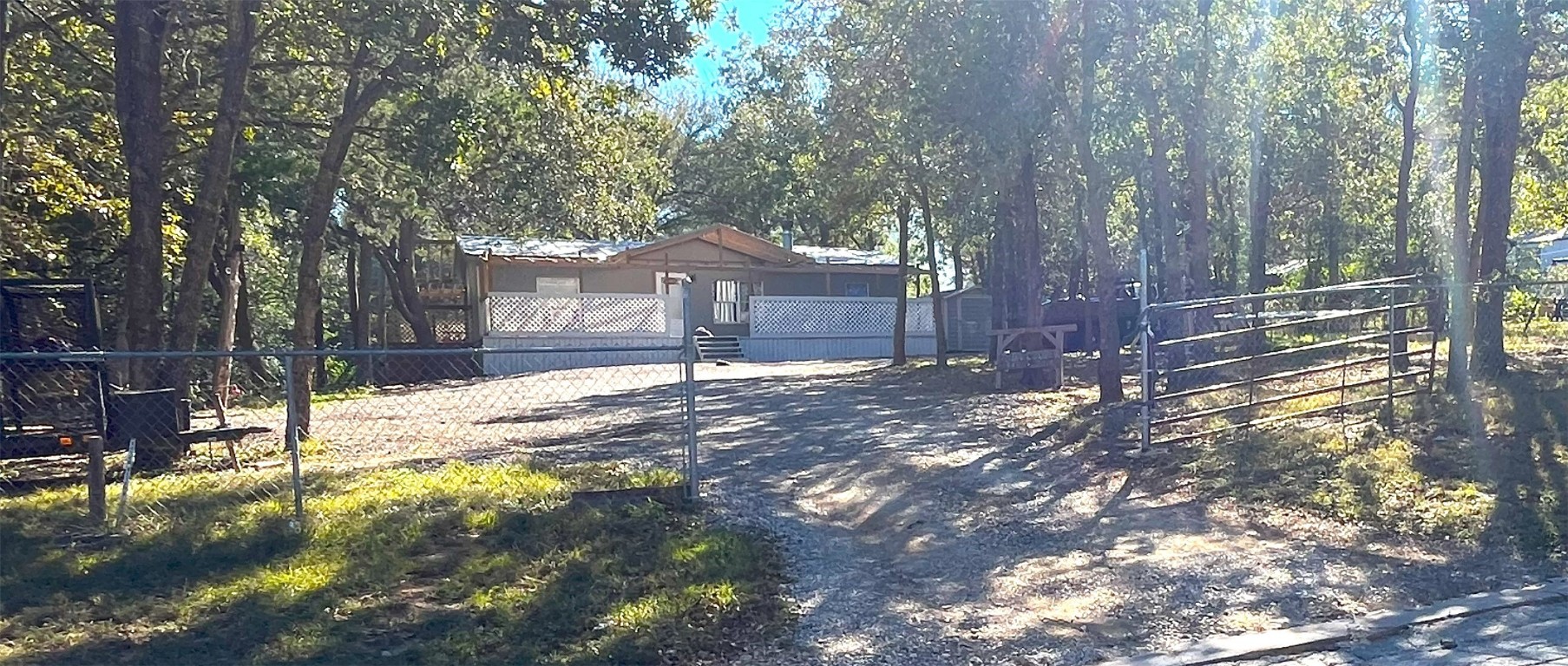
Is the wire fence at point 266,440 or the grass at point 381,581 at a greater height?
the wire fence at point 266,440

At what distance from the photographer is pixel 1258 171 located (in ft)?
81.7

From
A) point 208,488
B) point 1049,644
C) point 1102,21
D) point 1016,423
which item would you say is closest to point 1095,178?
point 1102,21

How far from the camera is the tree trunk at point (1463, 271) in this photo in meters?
10.6

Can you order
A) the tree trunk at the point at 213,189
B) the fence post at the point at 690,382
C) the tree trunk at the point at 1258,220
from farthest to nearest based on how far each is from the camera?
1. the tree trunk at the point at 1258,220
2. the tree trunk at the point at 213,189
3. the fence post at the point at 690,382

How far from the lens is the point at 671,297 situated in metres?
30.0

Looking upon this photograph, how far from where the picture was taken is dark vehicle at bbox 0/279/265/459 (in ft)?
28.8

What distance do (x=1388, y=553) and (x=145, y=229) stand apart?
10.2 metres

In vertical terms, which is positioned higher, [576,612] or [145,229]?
[145,229]

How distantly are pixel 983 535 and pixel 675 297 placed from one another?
76.7ft

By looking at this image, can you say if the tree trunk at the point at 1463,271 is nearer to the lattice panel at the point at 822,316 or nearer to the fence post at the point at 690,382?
the fence post at the point at 690,382

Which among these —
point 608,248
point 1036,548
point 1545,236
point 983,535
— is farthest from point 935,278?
point 1545,236

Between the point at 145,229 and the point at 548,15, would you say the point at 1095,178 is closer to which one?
the point at 548,15

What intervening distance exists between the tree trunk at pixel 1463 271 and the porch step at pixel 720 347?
18.2 m

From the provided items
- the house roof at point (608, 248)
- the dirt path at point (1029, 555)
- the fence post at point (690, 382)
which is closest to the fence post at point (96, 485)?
the fence post at point (690, 382)
